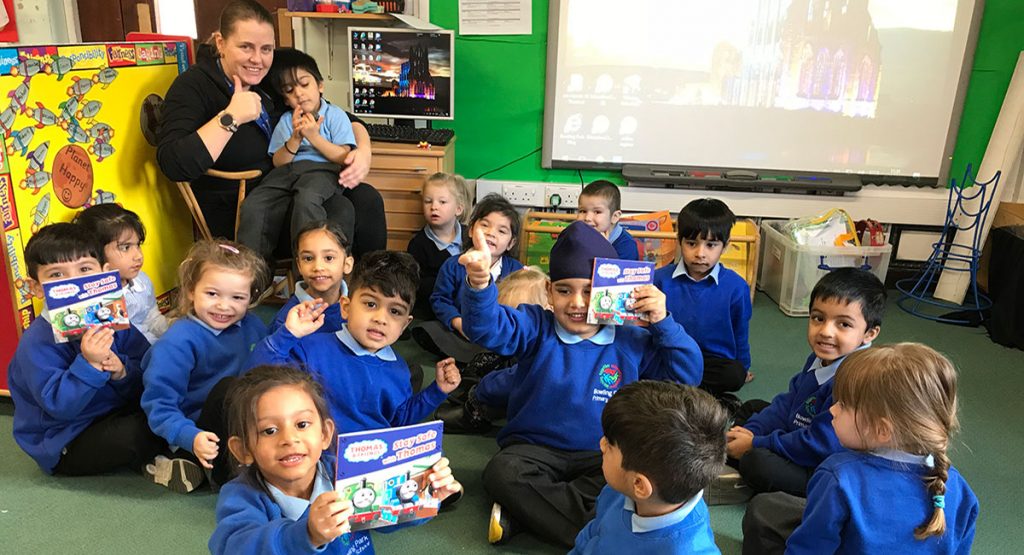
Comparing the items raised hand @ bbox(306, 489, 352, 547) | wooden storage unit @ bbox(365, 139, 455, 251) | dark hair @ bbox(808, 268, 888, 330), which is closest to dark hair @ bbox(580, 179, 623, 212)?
wooden storage unit @ bbox(365, 139, 455, 251)

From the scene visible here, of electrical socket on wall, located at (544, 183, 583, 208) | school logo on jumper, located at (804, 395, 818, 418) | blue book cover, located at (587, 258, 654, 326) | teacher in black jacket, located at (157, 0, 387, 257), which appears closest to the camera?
blue book cover, located at (587, 258, 654, 326)

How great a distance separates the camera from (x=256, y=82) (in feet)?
10.2

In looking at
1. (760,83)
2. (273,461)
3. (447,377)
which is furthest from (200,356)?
(760,83)

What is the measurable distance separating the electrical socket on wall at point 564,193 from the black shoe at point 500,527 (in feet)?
8.57

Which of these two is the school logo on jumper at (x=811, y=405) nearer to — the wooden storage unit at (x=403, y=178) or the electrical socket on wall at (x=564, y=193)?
the wooden storage unit at (x=403, y=178)

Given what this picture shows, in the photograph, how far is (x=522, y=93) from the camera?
14.3 feet

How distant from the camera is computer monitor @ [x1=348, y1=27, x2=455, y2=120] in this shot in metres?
3.99

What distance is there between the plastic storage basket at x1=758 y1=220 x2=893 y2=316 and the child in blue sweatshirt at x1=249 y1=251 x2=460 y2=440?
2546mm

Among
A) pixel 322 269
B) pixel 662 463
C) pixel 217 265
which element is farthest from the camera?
pixel 322 269

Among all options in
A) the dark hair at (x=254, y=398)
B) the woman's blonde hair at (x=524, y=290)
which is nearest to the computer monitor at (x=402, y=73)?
the woman's blonde hair at (x=524, y=290)

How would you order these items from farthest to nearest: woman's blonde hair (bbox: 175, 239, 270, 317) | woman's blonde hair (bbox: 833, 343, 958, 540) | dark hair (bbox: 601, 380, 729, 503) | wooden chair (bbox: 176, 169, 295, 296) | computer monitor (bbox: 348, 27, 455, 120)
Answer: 1. computer monitor (bbox: 348, 27, 455, 120)
2. wooden chair (bbox: 176, 169, 295, 296)
3. woman's blonde hair (bbox: 175, 239, 270, 317)
4. woman's blonde hair (bbox: 833, 343, 958, 540)
5. dark hair (bbox: 601, 380, 729, 503)

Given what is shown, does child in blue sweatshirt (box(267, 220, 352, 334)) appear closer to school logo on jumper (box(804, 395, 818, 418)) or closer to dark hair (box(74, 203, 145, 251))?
dark hair (box(74, 203, 145, 251))

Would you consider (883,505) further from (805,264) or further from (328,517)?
(805,264)

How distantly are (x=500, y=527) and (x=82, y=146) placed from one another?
2.02 metres
